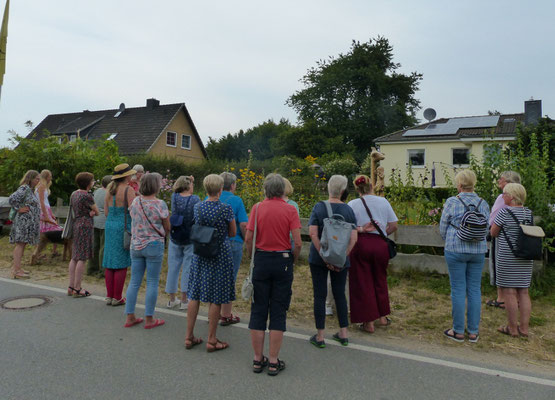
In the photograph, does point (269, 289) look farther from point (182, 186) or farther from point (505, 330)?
point (505, 330)

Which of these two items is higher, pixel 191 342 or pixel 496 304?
pixel 496 304

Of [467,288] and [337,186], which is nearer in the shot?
[337,186]

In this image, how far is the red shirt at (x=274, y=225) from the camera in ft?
12.2

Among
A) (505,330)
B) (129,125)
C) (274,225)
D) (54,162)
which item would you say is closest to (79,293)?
(274,225)

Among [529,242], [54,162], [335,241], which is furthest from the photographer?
[54,162]

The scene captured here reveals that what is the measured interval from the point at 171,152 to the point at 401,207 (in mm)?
29555

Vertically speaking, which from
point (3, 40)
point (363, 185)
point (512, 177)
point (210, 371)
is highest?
point (3, 40)

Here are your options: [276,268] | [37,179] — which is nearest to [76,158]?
[37,179]

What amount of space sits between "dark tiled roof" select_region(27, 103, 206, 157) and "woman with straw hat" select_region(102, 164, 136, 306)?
87.5 ft

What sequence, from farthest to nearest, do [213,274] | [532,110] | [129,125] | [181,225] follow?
1. [129,125]
2. [532,110]
3. [181,225]
4. [213,274]

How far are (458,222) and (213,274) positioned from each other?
2784 mm

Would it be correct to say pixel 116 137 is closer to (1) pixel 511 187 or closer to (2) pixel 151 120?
(2) pixel 151 120

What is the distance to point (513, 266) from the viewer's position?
4.55m

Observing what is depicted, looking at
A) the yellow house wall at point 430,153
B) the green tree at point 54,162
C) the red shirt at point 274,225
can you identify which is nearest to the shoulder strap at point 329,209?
the red shirt at point 274,225
